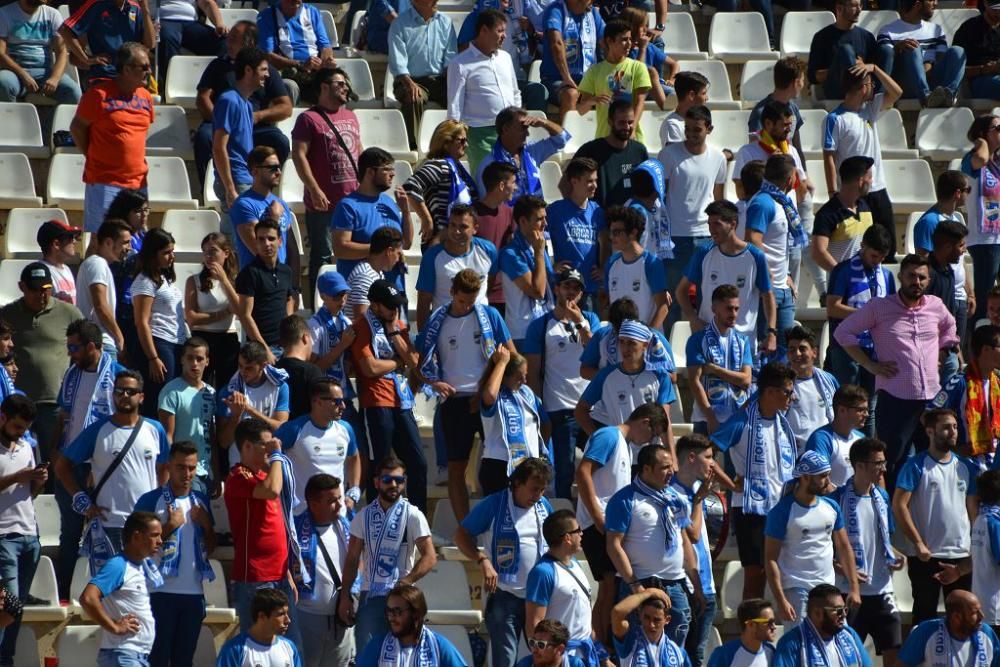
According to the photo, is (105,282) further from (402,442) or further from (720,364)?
(720,364)

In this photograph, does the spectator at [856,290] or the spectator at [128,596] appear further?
the spectator at [856,290]

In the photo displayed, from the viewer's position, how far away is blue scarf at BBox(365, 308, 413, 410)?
11383 millimetres

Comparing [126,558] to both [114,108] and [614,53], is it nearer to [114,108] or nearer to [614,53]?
[114,108]

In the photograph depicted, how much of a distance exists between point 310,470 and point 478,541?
0.97 m

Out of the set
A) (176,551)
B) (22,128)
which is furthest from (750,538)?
(22,128)

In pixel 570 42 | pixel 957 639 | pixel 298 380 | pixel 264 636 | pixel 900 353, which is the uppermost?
pixel 570 42

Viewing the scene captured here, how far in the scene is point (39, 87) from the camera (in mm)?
14852

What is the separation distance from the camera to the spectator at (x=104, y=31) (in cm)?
1441

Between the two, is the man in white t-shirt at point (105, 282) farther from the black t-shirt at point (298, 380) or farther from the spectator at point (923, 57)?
the spectator at point (923, 57)

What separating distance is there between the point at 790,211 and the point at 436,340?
2.62m

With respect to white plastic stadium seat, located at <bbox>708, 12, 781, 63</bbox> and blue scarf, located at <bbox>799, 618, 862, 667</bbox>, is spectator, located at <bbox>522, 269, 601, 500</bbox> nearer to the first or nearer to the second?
blue scarf, located at <bbox>799, 618, 862, 667</bbox>

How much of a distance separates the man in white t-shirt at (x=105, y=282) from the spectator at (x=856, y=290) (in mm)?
4126

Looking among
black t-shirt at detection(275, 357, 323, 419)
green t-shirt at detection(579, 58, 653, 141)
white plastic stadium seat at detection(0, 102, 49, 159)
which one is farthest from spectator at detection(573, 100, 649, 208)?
white plastic stadium seat at detection(0, 102, 49, 159)

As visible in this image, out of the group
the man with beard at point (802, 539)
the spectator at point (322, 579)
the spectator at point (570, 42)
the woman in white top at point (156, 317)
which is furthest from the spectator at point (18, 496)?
the spectator at point (570, 42)
